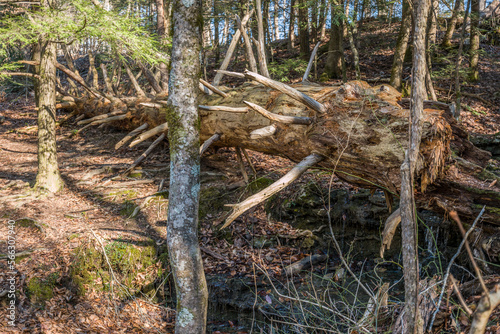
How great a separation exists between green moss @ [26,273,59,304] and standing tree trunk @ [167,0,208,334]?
82.0 inches

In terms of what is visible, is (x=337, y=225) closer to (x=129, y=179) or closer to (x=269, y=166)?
(x=269, y=166)

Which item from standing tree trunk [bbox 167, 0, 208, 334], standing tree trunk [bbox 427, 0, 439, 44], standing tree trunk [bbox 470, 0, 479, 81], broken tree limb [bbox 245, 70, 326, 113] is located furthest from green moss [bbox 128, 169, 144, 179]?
standing tree trunk [bbox 470, 0, 479, 81]

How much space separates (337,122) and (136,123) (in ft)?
23.6

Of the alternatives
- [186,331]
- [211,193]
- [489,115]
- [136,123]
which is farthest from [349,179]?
[489,115]

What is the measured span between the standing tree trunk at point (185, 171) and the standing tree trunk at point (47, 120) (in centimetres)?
432

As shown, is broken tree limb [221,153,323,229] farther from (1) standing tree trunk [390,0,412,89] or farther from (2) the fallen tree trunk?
(1) standing tree trunk [390,0,412,89]

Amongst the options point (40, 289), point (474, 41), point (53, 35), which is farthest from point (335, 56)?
point (40, 289)

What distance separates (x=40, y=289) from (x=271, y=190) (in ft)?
11.4

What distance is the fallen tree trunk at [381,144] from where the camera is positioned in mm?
3846

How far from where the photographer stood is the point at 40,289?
4473 mm

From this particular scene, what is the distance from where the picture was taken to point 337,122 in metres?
4.38

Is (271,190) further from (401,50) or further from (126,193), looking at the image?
(401,50)

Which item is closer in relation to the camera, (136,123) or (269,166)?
(269,166)

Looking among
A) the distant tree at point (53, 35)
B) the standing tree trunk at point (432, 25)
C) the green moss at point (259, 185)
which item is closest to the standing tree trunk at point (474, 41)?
the standing tree trunk at point (432, 25)
